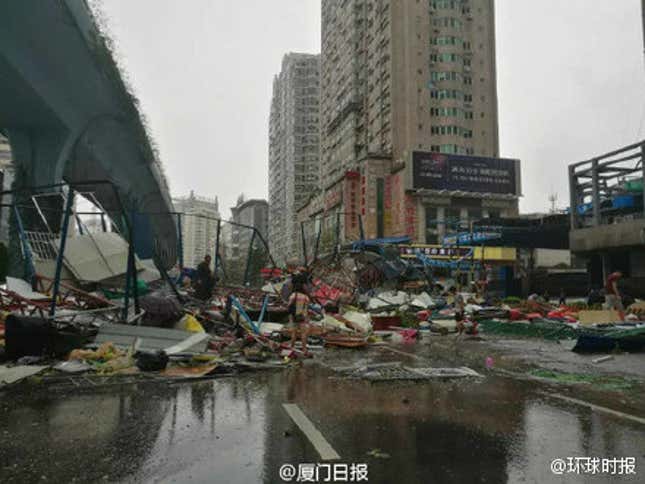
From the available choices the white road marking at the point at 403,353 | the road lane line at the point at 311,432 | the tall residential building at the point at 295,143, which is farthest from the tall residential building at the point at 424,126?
the road lane line at the point at 311,432

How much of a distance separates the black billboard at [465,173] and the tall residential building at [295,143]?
50.7 m

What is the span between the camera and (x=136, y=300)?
9.32 metres

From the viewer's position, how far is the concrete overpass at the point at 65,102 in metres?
13.7

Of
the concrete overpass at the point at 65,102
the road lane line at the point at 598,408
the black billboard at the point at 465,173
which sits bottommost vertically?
the road lane line at the point at 598,408

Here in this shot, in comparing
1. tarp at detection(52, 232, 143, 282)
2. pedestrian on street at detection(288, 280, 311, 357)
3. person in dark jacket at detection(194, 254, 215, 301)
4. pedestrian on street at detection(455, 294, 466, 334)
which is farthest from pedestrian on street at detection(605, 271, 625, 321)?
tarp at detection(52, 232, 143, 282)

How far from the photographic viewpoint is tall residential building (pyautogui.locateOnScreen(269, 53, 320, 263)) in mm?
119875

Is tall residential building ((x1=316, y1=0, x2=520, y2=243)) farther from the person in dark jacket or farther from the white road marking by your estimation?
the white road marking

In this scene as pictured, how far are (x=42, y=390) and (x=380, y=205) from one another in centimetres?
6213

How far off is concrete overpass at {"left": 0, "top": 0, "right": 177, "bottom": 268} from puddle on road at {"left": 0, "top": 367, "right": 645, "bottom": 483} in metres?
7.62

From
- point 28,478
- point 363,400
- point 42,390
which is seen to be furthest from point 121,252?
point 28,478

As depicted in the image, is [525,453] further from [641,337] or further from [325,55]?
[325,55]

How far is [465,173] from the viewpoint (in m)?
63.9

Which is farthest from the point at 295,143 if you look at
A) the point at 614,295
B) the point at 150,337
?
Result: the point at 150,337

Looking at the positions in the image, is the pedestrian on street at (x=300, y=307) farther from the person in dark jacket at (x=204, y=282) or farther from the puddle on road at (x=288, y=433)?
the person in dark jacket at (x=204, y=282)
